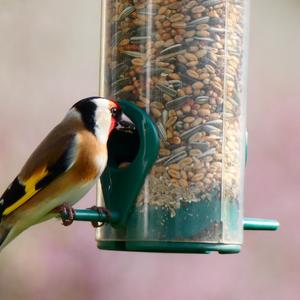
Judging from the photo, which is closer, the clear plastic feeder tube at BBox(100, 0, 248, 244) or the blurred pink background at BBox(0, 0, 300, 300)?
the clear plastic feeder tube at BBox(100, 0, 248, 244)

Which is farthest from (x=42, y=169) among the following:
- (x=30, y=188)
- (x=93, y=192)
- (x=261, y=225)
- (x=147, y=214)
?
(x=93, y=192)

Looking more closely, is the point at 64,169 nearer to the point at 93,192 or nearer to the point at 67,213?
the point at 67,213

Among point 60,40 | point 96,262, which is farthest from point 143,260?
point 60,40

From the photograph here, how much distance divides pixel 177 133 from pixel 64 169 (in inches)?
18.4

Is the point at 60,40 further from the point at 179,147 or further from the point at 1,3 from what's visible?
the point at 179,147

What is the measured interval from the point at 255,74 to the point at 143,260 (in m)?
1.46

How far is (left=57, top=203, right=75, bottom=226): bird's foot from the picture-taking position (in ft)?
24.4

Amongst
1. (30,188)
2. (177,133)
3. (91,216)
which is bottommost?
(91,216)

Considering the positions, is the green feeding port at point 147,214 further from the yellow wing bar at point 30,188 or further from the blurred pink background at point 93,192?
the blurred pink background at point 93,192

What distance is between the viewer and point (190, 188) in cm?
742

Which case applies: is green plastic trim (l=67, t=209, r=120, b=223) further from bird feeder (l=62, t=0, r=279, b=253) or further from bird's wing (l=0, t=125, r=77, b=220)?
bird's wing (l=0, t=125, r=77, b=220)

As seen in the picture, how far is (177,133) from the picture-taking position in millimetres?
7465

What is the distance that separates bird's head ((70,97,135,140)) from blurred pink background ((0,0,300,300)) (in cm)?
130

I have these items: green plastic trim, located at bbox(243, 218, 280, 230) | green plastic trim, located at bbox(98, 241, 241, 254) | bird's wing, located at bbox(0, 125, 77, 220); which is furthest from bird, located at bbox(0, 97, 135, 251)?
green plastic trim, located at bbox(243, 218, 280, 230)
